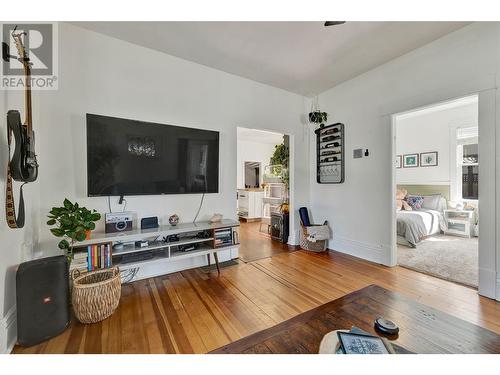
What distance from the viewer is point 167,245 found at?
2248mm

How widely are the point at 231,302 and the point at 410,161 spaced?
17.8ft

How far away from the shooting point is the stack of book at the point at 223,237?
2.60m

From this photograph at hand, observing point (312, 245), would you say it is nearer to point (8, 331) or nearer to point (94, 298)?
point (94, 298)

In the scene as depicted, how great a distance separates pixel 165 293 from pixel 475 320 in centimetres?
267

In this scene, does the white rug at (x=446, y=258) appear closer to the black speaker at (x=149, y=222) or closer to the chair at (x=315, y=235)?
the chair at (x=315, y=235)

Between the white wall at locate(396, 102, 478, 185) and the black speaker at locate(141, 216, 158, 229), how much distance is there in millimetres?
5658

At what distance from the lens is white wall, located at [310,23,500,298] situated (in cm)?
207

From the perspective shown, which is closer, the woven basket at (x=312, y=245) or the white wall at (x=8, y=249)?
the white wall at (x=8, y=249)

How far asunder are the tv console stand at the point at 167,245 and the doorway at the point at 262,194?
712mm

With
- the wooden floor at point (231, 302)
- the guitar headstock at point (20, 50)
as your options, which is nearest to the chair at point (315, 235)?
the wooden floor at point (231, 302)

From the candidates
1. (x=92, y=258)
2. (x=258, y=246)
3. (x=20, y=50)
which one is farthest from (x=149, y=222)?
(x=258, y=246)

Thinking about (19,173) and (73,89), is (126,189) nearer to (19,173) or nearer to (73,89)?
(19,173)
